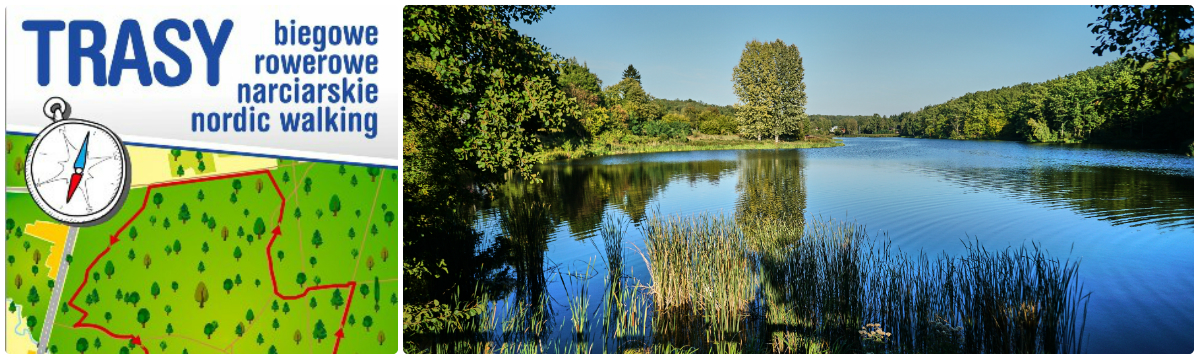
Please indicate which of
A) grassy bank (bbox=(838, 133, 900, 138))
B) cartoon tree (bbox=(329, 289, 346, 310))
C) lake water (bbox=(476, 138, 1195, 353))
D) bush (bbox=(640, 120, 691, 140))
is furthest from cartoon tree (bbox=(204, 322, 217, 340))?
grassy bank (bbox=(838, 133, 900, 138))

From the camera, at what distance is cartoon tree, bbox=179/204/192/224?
3330mm

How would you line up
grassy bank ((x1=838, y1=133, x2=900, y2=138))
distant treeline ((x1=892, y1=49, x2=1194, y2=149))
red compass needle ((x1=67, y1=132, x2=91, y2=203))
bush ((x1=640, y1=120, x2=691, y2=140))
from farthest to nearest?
grassy bank ((x1=838, y1=133, x2=900, y2=138)) → bush ((x1=640, y1=120, x2=691, y2=140)) → distant treeline ((x1=892, y1=49, x2=1194, y2=149)) → red compass needle ((x1=67, y1=132, x2=91, y2=203))

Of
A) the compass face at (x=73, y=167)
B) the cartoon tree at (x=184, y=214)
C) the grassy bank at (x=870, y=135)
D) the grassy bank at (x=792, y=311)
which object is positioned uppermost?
the grassy bank at (x=870, y=135)

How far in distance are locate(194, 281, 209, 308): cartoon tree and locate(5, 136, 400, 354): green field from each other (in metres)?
0.01

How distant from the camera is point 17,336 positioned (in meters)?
3.30

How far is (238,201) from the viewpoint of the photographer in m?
3.33

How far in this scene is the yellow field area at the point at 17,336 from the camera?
3.30 metres

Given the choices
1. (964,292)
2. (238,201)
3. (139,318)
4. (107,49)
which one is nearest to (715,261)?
(964,292)

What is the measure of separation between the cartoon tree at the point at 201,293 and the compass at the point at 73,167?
61 cm

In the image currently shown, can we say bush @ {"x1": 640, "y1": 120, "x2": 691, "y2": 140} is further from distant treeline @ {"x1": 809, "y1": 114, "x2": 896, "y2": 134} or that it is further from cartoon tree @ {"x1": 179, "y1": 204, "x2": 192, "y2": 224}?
cartoon tree @ {"x1": 179, "y1": 204, "x2": 192, "y2": 224}

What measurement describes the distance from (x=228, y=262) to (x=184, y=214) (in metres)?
0.36

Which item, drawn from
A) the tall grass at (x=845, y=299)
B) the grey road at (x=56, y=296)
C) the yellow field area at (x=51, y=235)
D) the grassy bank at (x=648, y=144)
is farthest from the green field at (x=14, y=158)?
the grassy bank at (x=648, y=144)

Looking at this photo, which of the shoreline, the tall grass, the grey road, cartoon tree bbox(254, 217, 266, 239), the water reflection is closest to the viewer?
the grey road

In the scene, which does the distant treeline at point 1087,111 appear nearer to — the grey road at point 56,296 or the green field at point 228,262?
the green field at point 228,262
